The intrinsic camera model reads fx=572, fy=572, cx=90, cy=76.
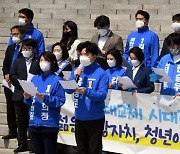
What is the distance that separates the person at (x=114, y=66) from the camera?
7.55m

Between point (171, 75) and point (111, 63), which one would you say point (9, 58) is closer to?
point (111, 63)

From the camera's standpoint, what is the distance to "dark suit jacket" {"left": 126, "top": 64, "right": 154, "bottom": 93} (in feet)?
24.7

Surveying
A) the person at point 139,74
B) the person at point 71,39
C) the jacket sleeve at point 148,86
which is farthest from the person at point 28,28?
the jacket sleeve at point 148,86

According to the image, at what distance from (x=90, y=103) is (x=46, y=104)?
52cm

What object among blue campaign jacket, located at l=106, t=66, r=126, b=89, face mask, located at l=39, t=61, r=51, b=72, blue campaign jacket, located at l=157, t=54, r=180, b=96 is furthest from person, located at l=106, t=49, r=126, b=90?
face mask, located at l=39, t=61, r=51, b=72

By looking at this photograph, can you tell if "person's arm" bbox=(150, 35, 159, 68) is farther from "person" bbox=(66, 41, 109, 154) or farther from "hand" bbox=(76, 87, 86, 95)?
"hand" bbox=(76, 87, 86, 95)

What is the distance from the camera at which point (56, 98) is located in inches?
259

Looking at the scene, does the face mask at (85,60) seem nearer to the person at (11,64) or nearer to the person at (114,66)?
the person at (114,66)

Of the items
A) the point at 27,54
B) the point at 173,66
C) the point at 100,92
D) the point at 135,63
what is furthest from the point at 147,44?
the point at 100,92

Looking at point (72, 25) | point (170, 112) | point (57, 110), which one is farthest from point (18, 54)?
point (170, 112)

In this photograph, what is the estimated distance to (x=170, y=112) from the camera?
743cm

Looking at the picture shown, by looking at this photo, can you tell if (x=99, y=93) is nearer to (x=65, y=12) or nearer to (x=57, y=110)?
(x=57, y=110)

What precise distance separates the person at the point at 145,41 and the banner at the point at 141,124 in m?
1.02

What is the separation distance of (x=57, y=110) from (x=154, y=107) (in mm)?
1469
